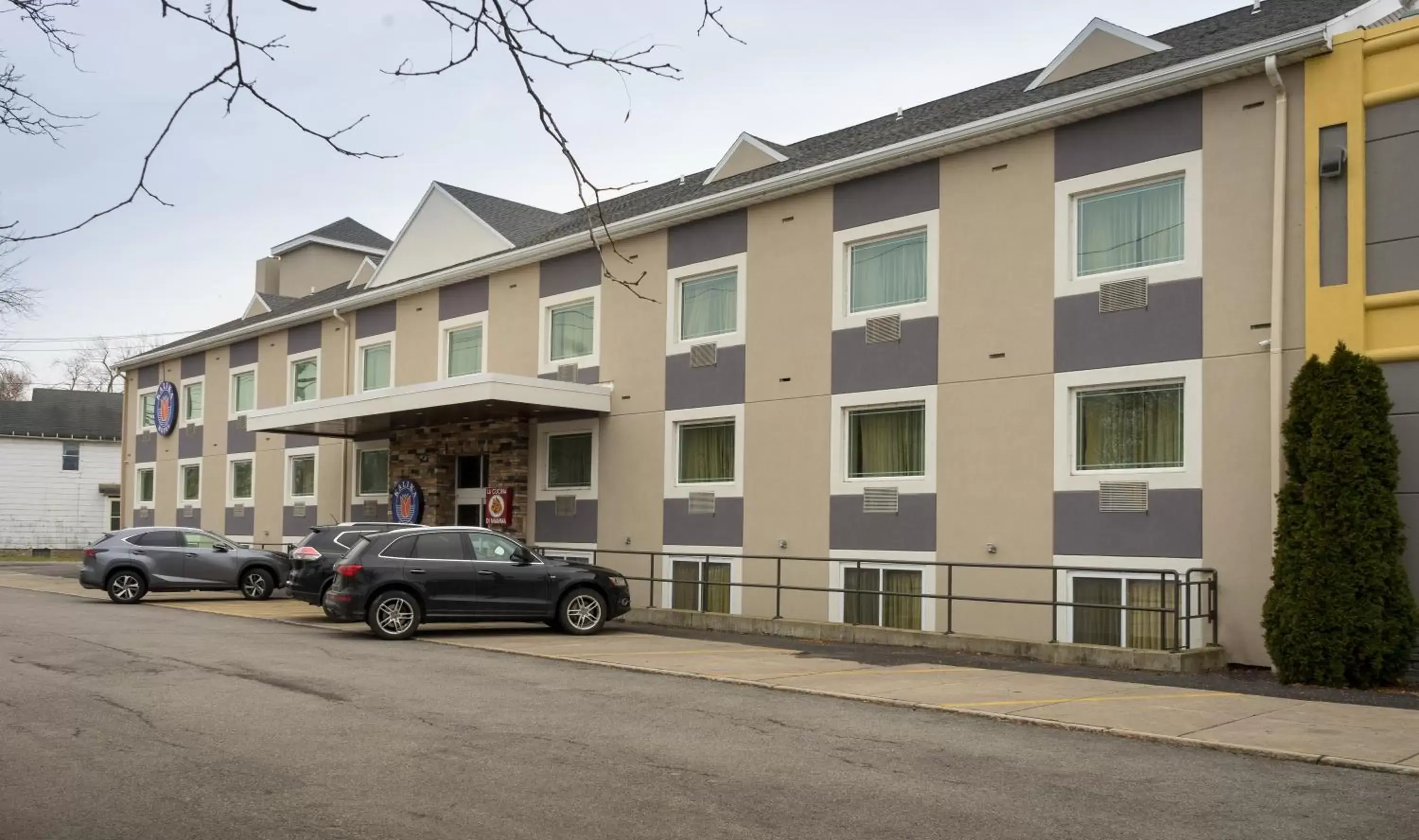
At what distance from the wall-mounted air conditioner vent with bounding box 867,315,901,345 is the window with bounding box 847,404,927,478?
3.21 feet

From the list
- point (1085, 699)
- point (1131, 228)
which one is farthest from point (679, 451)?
point (1085, 699)

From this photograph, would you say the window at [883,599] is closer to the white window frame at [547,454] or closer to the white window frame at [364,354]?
the white window frame at [547,454]

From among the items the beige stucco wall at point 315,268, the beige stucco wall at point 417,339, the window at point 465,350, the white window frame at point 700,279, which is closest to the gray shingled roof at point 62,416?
the beige stucco wall at point 315,268

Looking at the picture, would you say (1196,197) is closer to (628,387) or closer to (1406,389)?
(1406,389)

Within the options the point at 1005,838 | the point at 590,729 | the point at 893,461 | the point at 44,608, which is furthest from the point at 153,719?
the point at 44,608

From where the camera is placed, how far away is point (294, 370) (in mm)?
33281

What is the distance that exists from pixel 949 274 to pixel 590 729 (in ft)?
33.5

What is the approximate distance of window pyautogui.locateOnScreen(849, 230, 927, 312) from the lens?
18.7 m

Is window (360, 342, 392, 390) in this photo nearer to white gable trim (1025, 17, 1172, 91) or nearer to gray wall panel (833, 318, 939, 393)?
gray wall panel (833, 318, 939, 393)

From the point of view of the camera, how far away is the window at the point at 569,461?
79.2 ft

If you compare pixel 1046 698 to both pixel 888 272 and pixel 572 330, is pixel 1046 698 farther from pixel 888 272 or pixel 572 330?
pixel 572 330

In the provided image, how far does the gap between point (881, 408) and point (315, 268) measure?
28.9 m

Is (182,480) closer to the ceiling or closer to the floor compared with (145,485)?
closer to the ceiling

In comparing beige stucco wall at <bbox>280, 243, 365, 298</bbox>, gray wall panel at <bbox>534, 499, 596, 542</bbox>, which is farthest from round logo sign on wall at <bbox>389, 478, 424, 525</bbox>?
beige stucco wall at <bbox>280, 243, 365, 298</bbox>
